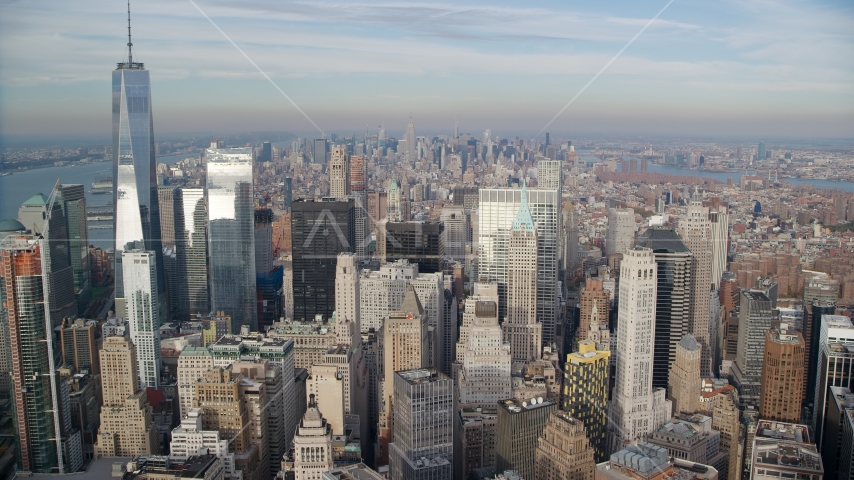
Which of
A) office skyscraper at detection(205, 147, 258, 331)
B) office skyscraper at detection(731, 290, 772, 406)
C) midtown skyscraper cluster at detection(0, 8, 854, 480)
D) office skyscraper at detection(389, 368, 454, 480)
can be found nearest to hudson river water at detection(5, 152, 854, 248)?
midtown skyscraper cluster at detection(0, 8, 854, 480)

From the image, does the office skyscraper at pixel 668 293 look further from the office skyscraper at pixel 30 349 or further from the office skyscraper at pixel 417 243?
the office skyscraper at pixel 30 349

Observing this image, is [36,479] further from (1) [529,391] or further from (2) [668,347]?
(2) [668,347]

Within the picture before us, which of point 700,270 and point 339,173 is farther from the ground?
point 339,173

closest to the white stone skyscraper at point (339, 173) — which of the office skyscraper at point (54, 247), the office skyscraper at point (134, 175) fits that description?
the office skyscraper at point (134, 175)

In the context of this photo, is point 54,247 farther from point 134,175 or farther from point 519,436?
point 519,436

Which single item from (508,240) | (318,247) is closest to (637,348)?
(508,240)
